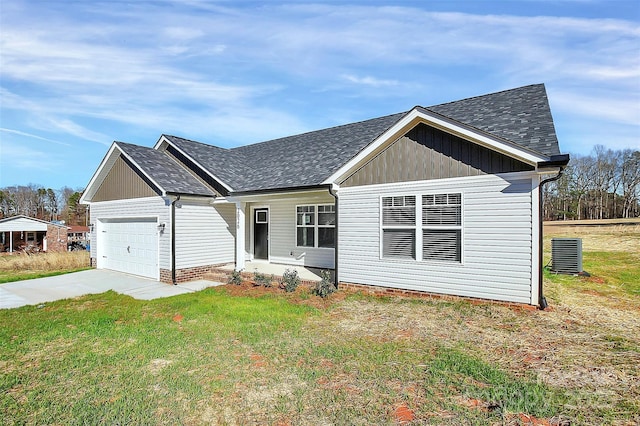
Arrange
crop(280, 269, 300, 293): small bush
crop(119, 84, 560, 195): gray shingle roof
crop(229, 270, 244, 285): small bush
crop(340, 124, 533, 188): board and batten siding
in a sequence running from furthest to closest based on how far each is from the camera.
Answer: crop(229, 270, 244, 285): small bush
crop(280, 269, 300, 293): small bush
crop(119, 84, 560, 195): gray shingle roof
crop(340, 124, 533, 188): board and batten siding

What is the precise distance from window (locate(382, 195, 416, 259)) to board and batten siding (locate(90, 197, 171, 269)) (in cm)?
732

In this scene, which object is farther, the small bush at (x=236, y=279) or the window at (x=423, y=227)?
the small bush at (x=236, y=279)

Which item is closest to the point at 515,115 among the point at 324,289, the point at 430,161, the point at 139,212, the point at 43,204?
the point at 430,161

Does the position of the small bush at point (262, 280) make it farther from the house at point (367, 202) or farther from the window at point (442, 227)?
the window at point (442, 227)

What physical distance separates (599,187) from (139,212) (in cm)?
5734

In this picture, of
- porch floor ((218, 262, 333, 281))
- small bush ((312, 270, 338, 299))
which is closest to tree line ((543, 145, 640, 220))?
porch floor ((218, 262, 333, 281))

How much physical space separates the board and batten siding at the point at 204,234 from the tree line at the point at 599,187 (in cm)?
4826

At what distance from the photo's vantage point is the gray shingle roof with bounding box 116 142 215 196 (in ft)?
37.8

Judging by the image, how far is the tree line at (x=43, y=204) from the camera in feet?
185

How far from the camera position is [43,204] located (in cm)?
6091

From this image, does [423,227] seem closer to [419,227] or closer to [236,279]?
[419,227]

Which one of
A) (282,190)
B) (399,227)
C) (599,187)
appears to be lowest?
(399,227)

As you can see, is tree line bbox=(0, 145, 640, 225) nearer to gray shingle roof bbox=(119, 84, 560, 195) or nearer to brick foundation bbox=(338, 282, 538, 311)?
gray shingle roof bbox=(119, 84, 560, 195)

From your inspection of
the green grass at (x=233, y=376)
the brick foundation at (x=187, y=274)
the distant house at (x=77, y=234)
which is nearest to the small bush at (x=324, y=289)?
the green grass at (x=233, y=376)
